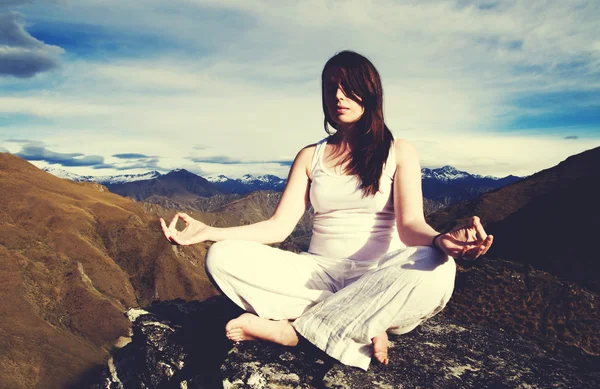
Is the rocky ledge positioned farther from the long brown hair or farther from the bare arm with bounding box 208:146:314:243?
the long brown hair

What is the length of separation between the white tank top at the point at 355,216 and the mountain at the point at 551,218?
7354cm

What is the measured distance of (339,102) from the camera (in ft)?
19.2

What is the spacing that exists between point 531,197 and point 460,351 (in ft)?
601

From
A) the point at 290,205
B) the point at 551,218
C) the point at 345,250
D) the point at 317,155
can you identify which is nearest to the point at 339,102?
the point at 317,155

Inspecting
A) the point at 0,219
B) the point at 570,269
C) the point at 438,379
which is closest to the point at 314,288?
the point at 438,379

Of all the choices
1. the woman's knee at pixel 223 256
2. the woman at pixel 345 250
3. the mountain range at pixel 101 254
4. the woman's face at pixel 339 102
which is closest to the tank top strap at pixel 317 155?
the woman at pixel 345 250

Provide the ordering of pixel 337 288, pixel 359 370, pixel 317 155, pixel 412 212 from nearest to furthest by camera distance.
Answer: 1. pixel 359 370
2. pixel 412 212
3. pixel 337 288
4. pixel 317 155

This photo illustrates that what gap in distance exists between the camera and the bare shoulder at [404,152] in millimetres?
5809

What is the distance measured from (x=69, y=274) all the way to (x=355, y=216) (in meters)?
149

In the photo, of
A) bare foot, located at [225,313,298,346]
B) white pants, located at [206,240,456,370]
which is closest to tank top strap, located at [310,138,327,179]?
white pants, located at [206,240,456,370]

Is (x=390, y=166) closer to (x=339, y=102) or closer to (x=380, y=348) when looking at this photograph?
(x=339, y=102)

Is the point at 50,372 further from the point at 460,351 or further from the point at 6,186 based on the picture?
the point at 460,351

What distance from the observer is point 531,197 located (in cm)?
16888

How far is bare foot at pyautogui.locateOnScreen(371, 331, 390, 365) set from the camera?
5254 millimetres
